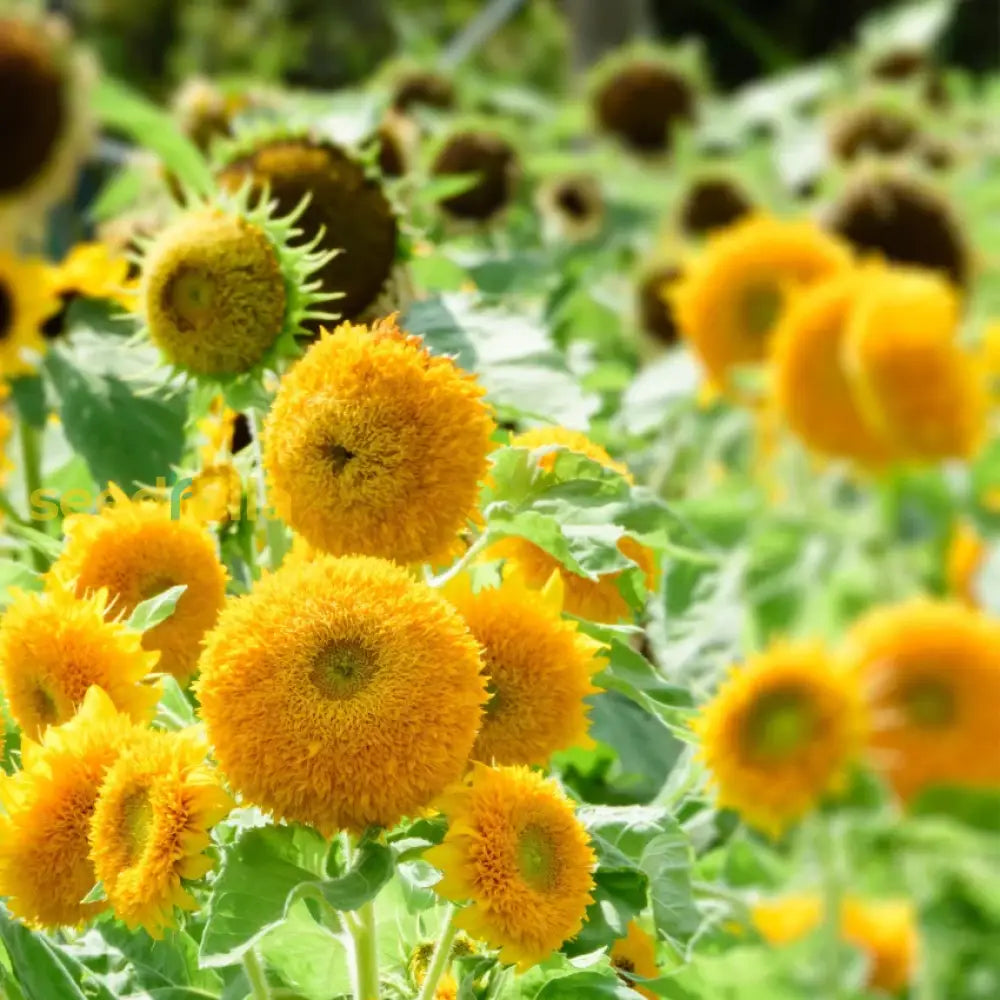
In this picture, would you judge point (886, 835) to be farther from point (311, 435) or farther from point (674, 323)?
point (311, 435)

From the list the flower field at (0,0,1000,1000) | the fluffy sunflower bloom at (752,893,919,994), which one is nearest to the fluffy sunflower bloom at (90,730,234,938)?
the flower field at (0,0,1000,1000)

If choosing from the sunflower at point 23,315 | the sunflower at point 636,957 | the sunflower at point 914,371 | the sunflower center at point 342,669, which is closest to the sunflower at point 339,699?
the sunflower center at point 342,669

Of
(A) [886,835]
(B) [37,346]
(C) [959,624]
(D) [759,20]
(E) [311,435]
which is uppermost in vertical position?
(E) [311,435]

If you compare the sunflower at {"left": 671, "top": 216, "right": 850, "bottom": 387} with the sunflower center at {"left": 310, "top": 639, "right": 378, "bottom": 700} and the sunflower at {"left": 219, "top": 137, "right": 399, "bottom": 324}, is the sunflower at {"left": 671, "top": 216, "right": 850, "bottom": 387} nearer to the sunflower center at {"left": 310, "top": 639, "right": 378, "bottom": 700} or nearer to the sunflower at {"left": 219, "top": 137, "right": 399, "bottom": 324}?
the sunflower at {"left": 219, "top": 137, "right": 399, "bottom": 324}

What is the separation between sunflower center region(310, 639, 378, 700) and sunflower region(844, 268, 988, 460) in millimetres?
801

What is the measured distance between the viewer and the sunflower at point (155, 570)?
1.41 ft

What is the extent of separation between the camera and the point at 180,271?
1.47ft

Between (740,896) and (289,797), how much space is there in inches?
15.1

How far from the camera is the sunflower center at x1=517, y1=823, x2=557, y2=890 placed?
0.37 m

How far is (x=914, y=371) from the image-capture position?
3.85ft

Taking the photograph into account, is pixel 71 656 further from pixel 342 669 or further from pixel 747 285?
pixel 747 285

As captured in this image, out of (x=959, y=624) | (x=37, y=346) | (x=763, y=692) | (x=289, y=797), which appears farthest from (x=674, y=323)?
(x=289, y=797)

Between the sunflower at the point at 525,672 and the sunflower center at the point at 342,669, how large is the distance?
5 centimetres

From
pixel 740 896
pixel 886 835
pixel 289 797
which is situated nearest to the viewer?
pixel 289 797
